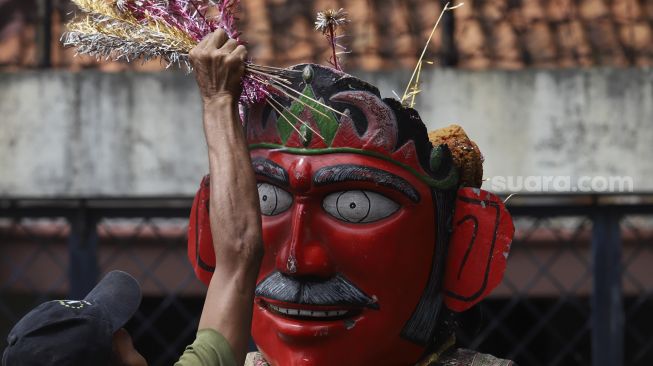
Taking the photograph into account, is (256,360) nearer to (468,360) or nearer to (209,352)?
(468,360)

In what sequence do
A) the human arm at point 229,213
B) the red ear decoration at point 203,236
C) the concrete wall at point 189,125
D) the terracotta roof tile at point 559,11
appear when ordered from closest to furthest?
the human arm at point 229,213
the red ear decoration at point 203,236
the concrete wall at point 189,125
the terracotta roof tile at point 559,11

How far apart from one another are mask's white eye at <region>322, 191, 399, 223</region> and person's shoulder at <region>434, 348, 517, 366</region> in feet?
1.48

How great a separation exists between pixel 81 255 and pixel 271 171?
8.65 feet

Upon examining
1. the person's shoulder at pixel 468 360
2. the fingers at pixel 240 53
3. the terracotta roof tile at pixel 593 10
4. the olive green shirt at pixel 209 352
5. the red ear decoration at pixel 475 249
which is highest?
the terracotta roof tile at pixel 593 10

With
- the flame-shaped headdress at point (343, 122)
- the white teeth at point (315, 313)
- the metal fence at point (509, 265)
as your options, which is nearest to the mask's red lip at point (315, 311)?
the white teeth at point (315, 313)

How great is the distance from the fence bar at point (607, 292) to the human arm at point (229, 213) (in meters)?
3.12

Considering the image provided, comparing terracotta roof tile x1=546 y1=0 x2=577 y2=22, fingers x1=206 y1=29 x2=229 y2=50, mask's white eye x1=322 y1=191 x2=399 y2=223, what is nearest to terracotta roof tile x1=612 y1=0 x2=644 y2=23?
terracotta roof tile x1=546 y1=0 x2=577 y2=22

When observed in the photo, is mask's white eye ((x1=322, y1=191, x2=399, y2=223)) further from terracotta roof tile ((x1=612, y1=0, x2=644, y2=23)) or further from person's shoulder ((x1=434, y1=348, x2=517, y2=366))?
terracotta roof tile ((x1=612, y1=0, x2=644, y2=23))

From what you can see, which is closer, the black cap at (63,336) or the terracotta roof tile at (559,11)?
the black cap at (63,336)

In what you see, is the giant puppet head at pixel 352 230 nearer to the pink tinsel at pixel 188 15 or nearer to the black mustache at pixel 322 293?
the black mustache at pixel 322 293

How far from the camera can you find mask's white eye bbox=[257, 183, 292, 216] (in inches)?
121

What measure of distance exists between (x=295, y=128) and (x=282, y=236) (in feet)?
0.94

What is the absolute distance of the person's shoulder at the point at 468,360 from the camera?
3141 mm

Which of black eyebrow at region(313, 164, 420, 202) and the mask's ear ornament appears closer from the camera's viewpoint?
black eyebrow at region(313, 164, 420, 202)
